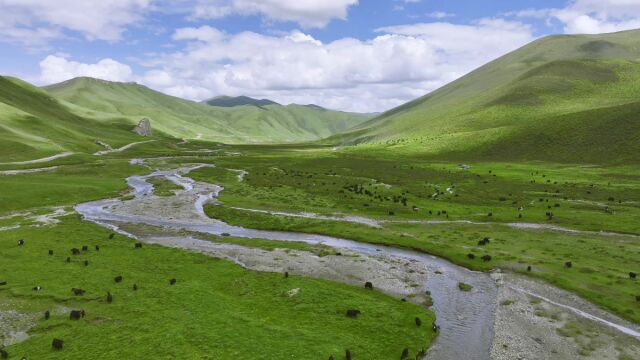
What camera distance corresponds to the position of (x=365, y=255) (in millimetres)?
58188

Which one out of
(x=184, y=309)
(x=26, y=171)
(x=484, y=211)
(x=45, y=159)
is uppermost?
(x=45, y=159)

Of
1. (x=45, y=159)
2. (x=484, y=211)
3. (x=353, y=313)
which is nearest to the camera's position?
(x=353, y=313)

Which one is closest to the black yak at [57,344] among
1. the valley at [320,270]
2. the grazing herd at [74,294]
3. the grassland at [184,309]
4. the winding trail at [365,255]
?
the grazing herd at [74,294]

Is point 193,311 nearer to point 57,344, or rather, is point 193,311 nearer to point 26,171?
point 57,344

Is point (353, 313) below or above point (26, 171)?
below

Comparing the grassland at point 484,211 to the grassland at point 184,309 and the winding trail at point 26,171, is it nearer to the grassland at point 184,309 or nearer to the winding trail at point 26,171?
the grassland at point 184,309

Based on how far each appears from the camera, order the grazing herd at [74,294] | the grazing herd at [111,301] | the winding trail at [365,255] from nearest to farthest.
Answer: the grazing herd at [74,294]
the grazing herd at [111,301]
the winding trail at [365,255]

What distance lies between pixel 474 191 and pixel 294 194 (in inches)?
Result: 1715

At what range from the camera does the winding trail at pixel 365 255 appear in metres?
35.7

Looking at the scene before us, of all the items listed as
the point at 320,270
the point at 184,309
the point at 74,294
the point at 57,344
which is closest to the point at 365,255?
the point at 320,270

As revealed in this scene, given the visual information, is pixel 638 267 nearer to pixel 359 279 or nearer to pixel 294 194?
pixel 359 279

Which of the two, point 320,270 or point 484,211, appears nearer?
point 320,270

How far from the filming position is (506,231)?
70062 mm

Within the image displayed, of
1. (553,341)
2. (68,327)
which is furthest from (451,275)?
(68,327)
